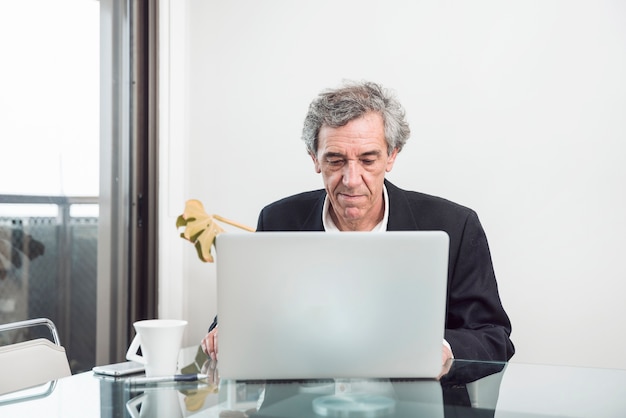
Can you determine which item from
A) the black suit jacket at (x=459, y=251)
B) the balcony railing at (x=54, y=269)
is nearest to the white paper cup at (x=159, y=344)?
the black suit jacket at (x=459, y=251)

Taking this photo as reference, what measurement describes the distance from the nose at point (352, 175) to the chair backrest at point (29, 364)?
3.23ft

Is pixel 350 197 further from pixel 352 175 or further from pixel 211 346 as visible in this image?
pixel 211 346

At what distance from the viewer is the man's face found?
84.0 inches

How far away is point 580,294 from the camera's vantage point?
2.64 meters

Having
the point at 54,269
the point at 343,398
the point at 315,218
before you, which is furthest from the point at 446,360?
the point at 54,269

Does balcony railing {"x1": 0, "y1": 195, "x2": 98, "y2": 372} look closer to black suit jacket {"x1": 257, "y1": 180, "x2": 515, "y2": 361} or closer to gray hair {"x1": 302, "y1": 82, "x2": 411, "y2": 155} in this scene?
black suit jacket {"x1": 257, "y1": 180, "x2": 515, "y2": 361}

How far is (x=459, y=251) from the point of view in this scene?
2176 millimetres

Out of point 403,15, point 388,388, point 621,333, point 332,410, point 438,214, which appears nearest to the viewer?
point 332,410

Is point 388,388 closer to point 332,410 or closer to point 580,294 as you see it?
point 332,410

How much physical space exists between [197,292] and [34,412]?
6.33 feet

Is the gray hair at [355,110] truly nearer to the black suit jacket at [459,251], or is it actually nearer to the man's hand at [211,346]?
the black suit jacket at [459,251]

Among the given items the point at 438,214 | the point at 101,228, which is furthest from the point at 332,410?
the point at 101,228

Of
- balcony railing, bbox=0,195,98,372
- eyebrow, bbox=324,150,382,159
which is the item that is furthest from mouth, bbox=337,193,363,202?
balcony railing, bbox=0,195,98,372

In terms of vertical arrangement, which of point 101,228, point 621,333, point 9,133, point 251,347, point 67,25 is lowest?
point 621,333
